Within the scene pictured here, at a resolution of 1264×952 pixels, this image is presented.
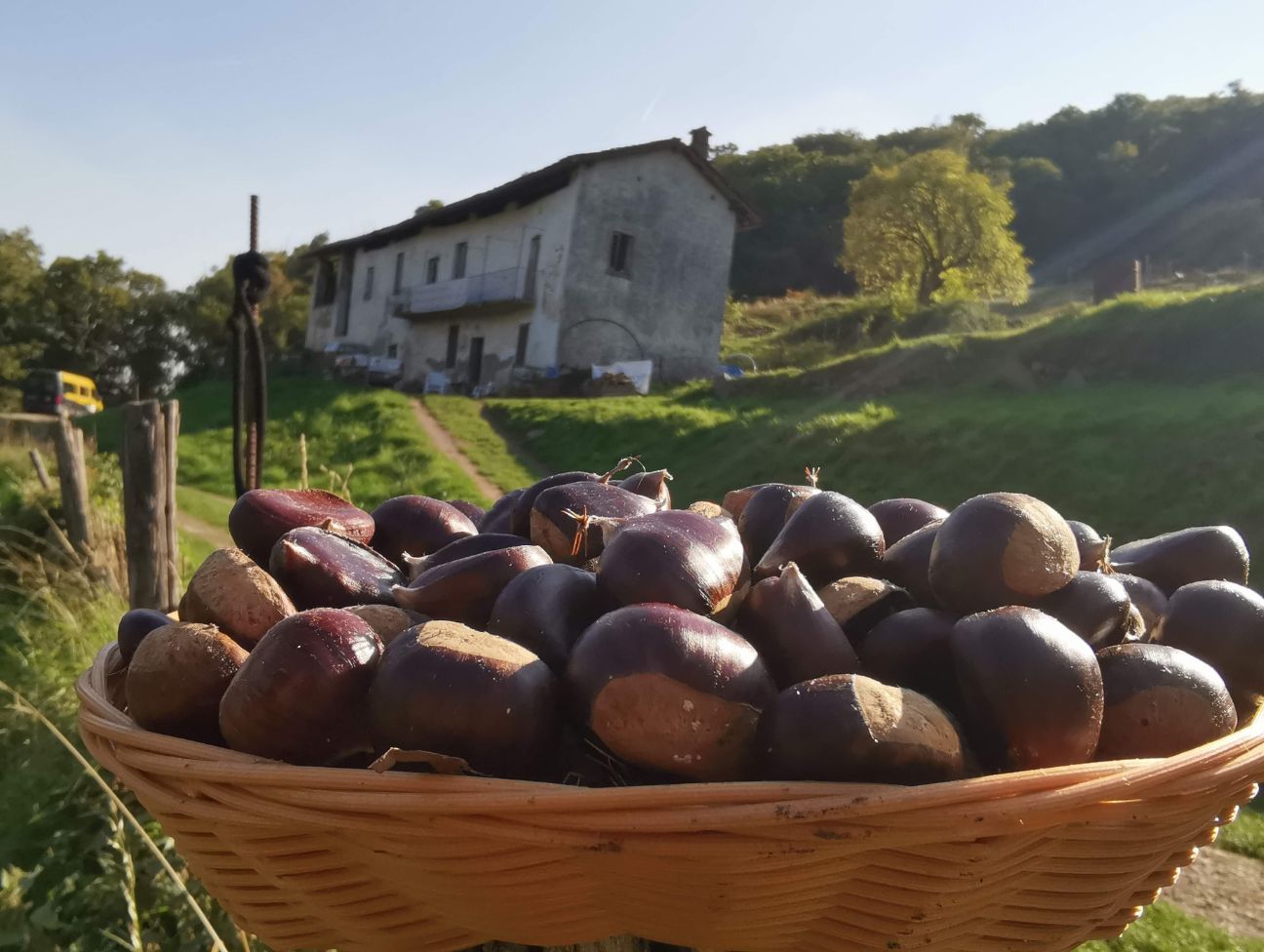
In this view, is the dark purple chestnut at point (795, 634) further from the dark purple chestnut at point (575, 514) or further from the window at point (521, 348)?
the window at point (521, 348)

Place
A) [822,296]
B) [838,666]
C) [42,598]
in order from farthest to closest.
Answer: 1. [822,296]
2. [42,598]
3. [838,666]

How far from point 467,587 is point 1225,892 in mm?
3079

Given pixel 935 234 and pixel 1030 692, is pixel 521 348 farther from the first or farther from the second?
pixel 1030 692

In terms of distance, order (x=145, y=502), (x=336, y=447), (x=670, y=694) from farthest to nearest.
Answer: (x=336, y=447)
(x=145, y=502)
(x=670, y=694)

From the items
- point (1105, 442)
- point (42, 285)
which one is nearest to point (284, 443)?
point (1105, 442)

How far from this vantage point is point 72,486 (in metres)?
5.77

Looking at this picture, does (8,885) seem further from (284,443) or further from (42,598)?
(284,443)

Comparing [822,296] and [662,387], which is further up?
[822,296]

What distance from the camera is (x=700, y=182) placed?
22500 mm

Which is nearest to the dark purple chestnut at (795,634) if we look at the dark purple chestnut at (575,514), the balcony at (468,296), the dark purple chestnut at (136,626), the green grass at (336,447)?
the dark purple chestnut at (575,514)

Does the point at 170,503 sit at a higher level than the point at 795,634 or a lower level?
lower

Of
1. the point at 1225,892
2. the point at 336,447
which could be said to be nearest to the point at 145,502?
the point at 1225,892

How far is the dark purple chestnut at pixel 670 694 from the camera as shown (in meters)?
0.96

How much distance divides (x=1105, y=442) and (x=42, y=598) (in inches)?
291
